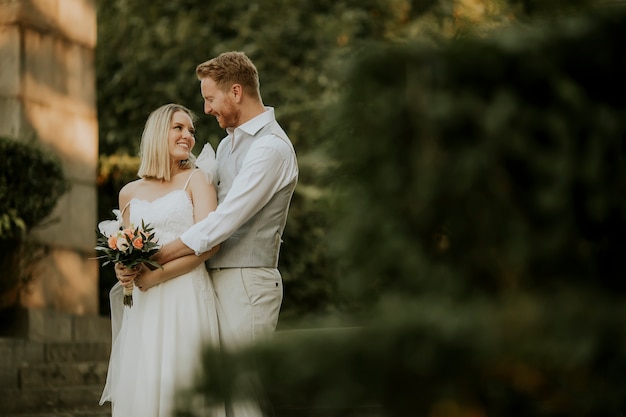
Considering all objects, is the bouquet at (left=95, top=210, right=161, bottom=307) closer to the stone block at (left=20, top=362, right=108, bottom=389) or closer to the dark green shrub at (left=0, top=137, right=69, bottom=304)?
the stone block at (left=20, top=362, right=108, bottom=389)

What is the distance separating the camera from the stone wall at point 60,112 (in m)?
9.48

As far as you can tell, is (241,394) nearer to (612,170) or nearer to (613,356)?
(613,356)

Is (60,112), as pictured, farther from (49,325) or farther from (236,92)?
(236,92)

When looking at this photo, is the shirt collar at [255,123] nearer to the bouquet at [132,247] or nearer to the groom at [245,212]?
the groom at [245,212]

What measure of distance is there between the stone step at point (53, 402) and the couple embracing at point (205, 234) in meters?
1.83

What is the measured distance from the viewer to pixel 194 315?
18.8ft

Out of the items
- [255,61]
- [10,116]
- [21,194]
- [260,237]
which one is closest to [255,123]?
[260,237]

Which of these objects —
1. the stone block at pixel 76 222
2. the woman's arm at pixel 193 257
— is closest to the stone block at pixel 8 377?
the stone block at pixel 76 222

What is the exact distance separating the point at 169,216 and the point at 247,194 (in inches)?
26.1

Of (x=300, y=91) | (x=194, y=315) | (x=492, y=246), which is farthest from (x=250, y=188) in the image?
(x=300, y=91)

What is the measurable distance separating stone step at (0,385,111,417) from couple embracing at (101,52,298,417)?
1835 millimetres

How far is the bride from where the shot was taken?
18.8 ft

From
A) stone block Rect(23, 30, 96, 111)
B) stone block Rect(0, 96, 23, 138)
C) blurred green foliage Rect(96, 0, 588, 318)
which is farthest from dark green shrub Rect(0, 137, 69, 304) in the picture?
blurred green foliage Rect(96, 0, 588, 318)

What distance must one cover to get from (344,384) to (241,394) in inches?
7.2
